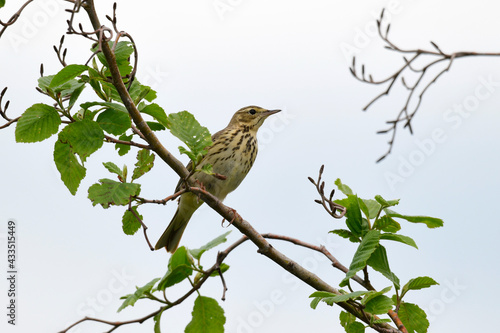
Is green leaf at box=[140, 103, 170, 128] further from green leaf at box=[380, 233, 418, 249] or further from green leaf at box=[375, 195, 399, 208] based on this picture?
green leaf at box=[380, 233, 418, 249]

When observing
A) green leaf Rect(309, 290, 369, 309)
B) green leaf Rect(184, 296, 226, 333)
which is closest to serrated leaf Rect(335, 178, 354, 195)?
green leaf Rect(309, 290, 369, 309)

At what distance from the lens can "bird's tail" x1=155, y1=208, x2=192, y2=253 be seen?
831 centimetres

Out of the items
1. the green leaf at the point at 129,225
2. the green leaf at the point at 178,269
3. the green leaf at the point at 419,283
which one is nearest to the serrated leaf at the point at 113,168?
the green leaf at the point at 129,225

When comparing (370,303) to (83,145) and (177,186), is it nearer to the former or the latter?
(83,145)

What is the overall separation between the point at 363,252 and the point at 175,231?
5187 mm

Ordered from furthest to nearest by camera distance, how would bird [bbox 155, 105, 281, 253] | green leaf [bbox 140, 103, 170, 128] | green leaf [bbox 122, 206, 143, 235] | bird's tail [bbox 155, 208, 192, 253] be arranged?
bird's tail [bbox 155, 208, 192, 253]
bird [bbox 155, 105, 281, 253]
green leaf [bbox 122, 206, 143, 235]
green leaf [bbox 140, 103, 170, 128]

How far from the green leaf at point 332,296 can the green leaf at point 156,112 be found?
1.22 meters

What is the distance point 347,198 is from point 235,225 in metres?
0.63

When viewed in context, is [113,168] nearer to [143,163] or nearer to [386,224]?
[143,163]

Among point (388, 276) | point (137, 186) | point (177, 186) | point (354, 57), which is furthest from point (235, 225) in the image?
point (177, 186)

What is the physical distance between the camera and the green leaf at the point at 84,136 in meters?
3.45

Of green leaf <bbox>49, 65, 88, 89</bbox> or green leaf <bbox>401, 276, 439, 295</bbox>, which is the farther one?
green leaf <bbox>401, 276, 439, 295</bbox>

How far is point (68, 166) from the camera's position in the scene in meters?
3.61

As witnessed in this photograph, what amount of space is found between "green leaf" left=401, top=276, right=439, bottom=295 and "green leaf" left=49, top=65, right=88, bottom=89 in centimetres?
190
